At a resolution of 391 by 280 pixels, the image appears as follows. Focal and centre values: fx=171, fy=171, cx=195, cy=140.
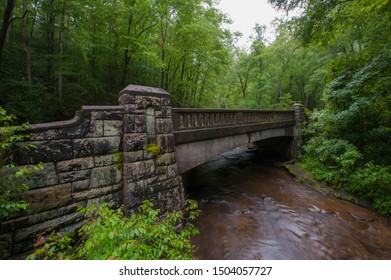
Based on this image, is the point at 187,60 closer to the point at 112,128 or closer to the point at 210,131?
the point at 210,131

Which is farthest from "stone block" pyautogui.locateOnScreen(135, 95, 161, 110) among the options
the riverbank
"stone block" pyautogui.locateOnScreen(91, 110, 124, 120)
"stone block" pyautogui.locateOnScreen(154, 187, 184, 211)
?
the riverbank

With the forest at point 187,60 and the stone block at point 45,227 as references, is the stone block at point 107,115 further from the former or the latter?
the forest at point 187,60

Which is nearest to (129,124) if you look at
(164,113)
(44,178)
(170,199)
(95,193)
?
(164,113)

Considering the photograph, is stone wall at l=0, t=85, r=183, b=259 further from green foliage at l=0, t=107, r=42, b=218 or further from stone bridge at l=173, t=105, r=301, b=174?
stone bridge at l=173, t=105, r=301, b=174

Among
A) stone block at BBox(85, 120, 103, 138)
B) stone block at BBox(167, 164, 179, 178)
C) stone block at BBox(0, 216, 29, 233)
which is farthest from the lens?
stone block at BBox(167, 164, 179, 178)

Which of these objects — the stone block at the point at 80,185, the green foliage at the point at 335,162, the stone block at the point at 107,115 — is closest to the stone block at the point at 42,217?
the stone block at the point at 80,185

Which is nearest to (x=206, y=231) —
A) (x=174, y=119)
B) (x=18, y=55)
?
(x=174, y=119)

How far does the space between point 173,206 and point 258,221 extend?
276 centimetres

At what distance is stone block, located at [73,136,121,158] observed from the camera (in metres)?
2.79

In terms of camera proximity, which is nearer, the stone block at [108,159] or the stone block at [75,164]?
the stone block at [75,164]

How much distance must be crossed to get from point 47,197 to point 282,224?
5.42 meters

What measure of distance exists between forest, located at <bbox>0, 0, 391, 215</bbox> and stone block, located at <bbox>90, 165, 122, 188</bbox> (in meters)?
5.71

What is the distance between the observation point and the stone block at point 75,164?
8.67ft

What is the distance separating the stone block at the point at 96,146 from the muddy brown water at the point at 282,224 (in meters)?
2.95
